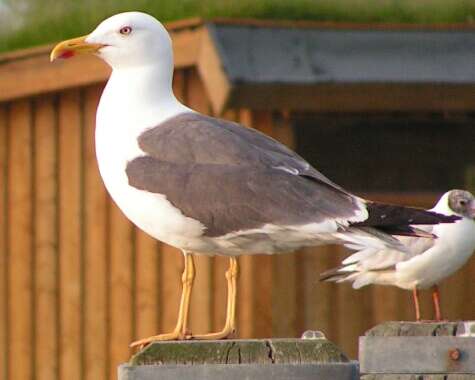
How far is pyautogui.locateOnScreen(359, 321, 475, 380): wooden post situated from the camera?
17.8 ft

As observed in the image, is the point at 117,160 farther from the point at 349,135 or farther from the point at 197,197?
the point at 349,135

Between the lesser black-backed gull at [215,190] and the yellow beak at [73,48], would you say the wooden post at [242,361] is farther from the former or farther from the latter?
the yellow beak at [73,48]

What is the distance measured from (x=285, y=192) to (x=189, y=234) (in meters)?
0.33

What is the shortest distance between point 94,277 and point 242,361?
23.5 ft

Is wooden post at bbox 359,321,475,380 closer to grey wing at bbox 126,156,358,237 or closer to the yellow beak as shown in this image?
grey wing at bbox 126,156,358,237

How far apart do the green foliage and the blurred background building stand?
1cm

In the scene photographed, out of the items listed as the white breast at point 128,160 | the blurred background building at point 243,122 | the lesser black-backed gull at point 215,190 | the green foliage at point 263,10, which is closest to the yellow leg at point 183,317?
the lesser black-backed gull at point 215,190

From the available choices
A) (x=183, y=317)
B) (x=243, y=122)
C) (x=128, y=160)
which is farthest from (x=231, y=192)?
(x=243, y=122)

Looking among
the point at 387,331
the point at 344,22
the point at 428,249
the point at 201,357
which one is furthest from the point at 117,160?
the point at 344,22

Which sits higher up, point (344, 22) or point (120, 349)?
point (344, 22)

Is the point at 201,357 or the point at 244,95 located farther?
the point at 244,95

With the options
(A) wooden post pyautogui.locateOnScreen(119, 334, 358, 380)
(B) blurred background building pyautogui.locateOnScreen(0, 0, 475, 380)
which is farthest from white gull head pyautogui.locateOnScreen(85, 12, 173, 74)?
(B) blurred background building pyautogui.locateOnScreen(0, 0, 475, 380)

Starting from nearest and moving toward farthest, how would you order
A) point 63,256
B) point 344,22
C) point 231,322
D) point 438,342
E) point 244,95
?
point 231,322
point 438,342
point 244,95
point 344,22
point 63,256

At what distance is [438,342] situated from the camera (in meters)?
5.48
